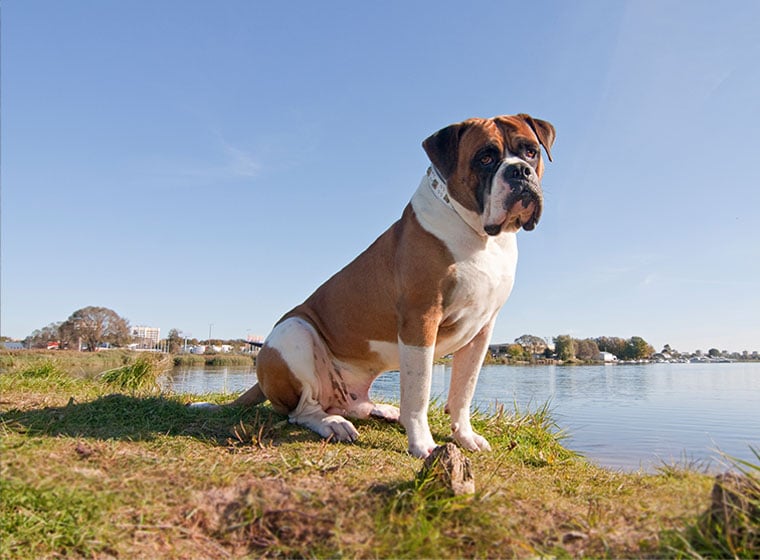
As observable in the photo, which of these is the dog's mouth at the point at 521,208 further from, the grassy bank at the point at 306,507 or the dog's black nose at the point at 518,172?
the grassy bank at the point at 306,507

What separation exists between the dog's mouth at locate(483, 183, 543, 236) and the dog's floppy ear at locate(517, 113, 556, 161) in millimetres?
619

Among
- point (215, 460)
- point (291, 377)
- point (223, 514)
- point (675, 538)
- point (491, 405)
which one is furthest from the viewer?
point (491, 405)

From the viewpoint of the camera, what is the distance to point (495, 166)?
120 inches

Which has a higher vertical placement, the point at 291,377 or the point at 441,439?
the point at 291,377

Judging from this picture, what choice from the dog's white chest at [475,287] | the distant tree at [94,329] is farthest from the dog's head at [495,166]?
the distant tree at [94,329]

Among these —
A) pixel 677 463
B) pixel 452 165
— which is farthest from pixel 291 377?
pixel 677 463

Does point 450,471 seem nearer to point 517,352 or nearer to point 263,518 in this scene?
point 263,518

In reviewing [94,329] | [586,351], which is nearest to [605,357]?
[586,351]

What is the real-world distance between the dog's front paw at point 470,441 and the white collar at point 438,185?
1.61m

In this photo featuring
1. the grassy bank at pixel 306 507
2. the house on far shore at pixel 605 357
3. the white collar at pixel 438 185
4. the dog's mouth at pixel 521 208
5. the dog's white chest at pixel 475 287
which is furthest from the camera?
the house on far shore at pixel 605 357

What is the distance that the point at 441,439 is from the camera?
12.3 ft

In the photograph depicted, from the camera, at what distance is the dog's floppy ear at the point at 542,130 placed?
3.45m

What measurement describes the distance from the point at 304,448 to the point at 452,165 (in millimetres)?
2012

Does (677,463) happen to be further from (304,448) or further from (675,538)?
(304,448)
